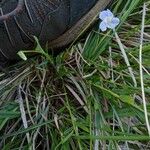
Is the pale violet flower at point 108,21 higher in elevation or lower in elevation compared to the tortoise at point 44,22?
lower

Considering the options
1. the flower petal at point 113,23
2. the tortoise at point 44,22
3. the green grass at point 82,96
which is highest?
the tortoise at point 44,22

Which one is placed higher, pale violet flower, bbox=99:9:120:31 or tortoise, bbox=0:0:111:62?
tortoise, bbox=0:0:111:62

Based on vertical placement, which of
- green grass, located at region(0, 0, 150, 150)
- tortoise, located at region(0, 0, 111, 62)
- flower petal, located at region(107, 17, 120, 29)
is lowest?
green grass, located at region(0, 0, 150, 150)

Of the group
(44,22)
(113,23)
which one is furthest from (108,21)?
(44,22)

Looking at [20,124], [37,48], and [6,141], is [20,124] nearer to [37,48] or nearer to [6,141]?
[6,141]

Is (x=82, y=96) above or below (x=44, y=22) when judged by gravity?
below

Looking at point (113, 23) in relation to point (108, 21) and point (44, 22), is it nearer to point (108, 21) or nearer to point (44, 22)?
point (108, 21)
